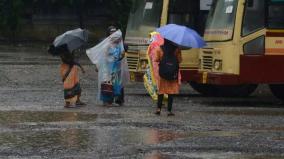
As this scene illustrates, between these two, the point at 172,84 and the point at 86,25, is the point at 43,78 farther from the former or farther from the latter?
the point at 86,25

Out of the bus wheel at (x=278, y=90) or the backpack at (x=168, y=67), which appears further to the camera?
the bus wheel at (x=278, y=90)

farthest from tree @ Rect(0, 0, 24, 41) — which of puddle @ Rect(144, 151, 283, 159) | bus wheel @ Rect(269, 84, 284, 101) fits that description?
puddle @ Rect(144, 151, 283, 159)

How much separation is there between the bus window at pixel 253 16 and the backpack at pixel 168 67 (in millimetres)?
2626

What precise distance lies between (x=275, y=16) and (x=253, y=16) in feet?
1.51

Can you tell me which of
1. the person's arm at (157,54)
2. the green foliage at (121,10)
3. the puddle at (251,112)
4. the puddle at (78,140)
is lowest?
the puddle at (251,112)

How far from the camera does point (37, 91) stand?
1895 cm

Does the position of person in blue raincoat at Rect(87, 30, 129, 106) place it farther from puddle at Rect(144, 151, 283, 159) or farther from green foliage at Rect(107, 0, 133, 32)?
green foliage at Rect(107, 0, 133, 32)

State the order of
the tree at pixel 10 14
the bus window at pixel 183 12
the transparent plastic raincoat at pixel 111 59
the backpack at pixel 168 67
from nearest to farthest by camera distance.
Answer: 1. the backpack at pixel 168 67
2. the transparent plastic raincoat at pixel 111 59
3. the bus window at pixel 183 12
4. the tree at pixel 10 14

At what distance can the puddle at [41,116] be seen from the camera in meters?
13.0

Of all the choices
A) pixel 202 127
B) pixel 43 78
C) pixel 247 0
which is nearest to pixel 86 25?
pixel 43 78

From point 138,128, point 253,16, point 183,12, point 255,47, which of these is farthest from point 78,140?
point 183,12

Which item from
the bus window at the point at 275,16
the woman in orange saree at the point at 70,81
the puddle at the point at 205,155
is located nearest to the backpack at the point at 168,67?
the woman in orange saree at the point at 70,81

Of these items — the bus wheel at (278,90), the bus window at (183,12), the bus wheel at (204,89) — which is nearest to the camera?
the bus wheel at (278,90)

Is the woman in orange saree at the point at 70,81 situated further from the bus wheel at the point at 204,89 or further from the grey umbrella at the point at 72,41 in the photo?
the bus wheel at the point at 204,89
